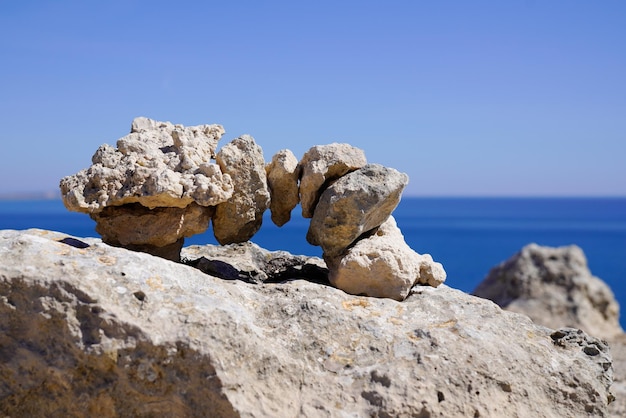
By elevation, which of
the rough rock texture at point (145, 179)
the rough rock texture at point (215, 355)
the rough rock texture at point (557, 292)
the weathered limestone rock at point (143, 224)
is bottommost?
the rough rock texture at point (215, 355)

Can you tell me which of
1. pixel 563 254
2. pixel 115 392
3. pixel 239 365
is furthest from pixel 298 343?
pixel 563 254

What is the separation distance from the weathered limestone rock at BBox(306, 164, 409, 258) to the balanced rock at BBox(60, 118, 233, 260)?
2.49 ft

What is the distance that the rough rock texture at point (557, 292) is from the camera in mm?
13594

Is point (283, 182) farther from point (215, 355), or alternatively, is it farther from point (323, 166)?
point (215, 355)

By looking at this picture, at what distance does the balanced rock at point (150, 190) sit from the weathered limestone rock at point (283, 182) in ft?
1.82

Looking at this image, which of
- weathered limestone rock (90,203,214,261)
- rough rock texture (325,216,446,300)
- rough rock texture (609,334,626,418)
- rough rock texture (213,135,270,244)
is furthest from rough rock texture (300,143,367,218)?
rough rock texture (609,334,626,418)

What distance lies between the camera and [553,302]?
13852 mm

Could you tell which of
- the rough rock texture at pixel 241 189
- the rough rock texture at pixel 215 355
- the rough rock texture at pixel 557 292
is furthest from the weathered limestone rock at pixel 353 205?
the rough rock texture at pixel 557 292

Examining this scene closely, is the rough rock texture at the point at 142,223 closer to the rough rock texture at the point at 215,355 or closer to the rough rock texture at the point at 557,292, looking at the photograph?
the rough rock texture at the point at 215,355

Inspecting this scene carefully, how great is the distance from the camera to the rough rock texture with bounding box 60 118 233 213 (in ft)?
14.9

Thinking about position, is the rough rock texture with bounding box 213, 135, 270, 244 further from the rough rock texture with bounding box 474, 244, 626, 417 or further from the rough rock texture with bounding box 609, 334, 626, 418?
the rough rock texture with bounding box 474, 244, 626, 417

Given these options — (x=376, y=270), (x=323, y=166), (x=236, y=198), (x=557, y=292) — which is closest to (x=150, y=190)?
(x=236, y=198)

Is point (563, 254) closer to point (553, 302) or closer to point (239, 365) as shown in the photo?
point (553, 302)

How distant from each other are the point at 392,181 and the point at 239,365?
1973 mm
